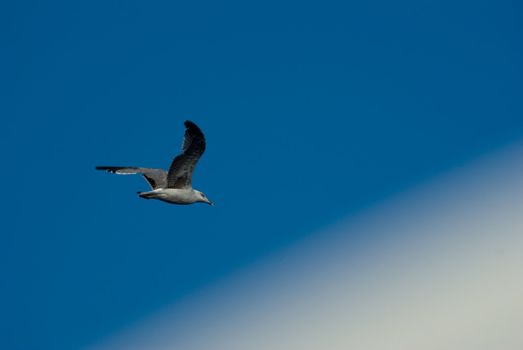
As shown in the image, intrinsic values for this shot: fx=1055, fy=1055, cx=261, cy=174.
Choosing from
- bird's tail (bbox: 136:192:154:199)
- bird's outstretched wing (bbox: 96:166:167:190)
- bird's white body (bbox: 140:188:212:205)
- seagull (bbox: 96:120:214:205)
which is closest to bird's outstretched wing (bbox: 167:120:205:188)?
seagull (bbox: 96:120:214:205)

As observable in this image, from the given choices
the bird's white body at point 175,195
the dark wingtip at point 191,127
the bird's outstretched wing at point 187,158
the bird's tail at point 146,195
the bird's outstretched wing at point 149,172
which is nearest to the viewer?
the dark wingtip at point 191,127

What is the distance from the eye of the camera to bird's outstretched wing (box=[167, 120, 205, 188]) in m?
22.1

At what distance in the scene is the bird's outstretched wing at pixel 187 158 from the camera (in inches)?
870

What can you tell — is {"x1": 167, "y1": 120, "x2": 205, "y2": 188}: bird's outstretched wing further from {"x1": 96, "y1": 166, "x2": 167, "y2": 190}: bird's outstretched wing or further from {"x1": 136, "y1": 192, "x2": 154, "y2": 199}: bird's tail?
{"x1": 96, "y1": 166, "x2": 167, "y2": 190}: bird's outstretched wing

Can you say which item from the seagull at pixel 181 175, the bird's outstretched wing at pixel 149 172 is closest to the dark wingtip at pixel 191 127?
the seagull at pixel 181 175

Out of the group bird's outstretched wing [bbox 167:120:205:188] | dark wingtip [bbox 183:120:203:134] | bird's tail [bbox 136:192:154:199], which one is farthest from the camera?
bird's tail [bbox 136:192:154:199]

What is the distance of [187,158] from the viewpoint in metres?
22.6

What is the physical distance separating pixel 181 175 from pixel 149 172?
1.56 metres

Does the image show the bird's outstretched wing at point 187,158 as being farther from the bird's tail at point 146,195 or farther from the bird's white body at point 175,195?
the bird's tail at point 146,195

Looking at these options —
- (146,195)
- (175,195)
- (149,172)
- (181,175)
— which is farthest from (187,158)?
(149,172)

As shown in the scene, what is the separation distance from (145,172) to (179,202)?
1.43m

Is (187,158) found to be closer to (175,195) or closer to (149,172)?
(175,195)

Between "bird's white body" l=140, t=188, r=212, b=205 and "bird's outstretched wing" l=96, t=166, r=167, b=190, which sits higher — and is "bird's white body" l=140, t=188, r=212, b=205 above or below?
below

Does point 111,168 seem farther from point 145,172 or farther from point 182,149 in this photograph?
point 182,149
